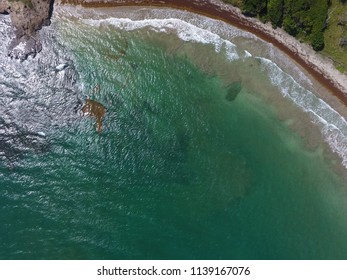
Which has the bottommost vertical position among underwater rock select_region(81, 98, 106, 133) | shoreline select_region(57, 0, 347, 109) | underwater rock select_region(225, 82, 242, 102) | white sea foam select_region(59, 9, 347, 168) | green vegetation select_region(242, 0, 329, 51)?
underwater rock select_region(81, 98, 106, 133)

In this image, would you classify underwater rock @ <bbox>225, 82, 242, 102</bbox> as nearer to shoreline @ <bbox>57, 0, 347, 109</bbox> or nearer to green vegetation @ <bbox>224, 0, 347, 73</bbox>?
shoreline @ <bbox>57, 0, 347, 109</bbox>

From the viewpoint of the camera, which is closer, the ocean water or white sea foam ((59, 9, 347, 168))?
the ocean water

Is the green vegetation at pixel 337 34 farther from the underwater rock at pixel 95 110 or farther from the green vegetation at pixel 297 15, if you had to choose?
the underwater rock at pixel 95 110

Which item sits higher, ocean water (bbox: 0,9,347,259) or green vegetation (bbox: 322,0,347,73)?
green vegetation (bbox: 322,0,347,73)

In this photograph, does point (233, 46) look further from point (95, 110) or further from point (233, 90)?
point (95, 110)

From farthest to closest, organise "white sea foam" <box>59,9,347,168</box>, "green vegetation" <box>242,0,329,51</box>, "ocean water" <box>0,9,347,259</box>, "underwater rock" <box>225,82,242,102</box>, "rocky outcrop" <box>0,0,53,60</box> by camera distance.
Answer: "underwater rock" <box>225,82,242,102</box>, "white sea foam" <box>59,9,347,168</box>, "rocky outcrop" <box>0,0,53,60</box>, "ocean water" <box>0,9,347,259</box>, "green vegetation" <box>242,0,329,51</box>

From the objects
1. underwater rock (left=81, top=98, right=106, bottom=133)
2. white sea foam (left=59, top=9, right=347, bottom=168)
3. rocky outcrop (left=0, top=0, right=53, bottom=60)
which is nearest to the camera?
rocky outcrop (left=0, top=0, right=53, bottom=60)

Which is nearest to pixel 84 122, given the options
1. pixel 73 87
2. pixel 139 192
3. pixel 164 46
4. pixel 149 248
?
pixel 73 87

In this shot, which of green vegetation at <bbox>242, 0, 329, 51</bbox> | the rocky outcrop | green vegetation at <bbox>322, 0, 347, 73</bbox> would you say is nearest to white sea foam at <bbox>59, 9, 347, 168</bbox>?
green vegetation at <bbox>242, 0, 329, 51</bbox>

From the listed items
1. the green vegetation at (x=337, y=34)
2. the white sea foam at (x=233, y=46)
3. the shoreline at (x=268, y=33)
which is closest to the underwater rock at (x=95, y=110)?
the white sea foam at (x=233, y=46)
